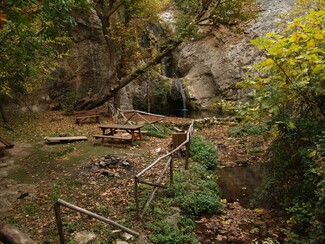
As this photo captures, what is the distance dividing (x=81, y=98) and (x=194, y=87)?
9648mm

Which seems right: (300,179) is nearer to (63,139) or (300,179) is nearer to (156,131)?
(156,131)

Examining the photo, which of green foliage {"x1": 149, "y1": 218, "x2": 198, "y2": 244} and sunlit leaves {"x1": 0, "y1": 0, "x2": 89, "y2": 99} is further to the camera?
green foliage {"x1": 149, "y1": 218, "x2": 198, "y2": 244}

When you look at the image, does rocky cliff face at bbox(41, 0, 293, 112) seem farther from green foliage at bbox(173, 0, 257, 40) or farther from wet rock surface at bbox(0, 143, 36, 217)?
wet rock surface at bbox(0, 143, 36, 217)

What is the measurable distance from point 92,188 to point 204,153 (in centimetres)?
515

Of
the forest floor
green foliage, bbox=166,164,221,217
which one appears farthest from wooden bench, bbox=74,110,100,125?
green foliage, bbox=166,164,221,217

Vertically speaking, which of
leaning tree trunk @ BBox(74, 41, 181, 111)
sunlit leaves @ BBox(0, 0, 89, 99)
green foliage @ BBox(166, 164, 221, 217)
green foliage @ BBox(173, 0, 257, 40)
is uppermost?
green foliage @ BBox(173, 0, 257, 40)

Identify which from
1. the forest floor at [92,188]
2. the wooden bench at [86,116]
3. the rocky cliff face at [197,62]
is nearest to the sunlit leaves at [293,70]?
the forest floor at [92,188]

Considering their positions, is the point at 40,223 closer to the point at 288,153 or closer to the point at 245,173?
the point at 288,153

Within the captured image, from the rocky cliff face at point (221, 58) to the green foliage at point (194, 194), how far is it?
47.7 feet

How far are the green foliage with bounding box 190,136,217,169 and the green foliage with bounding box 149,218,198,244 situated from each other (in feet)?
14.3

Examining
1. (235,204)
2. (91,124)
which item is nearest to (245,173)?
(235,204)

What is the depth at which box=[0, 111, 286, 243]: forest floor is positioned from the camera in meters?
6.30

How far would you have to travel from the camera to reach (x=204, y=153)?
11312mm

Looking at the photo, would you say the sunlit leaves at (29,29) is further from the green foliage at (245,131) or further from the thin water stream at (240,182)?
the green foliage at (245,131)
